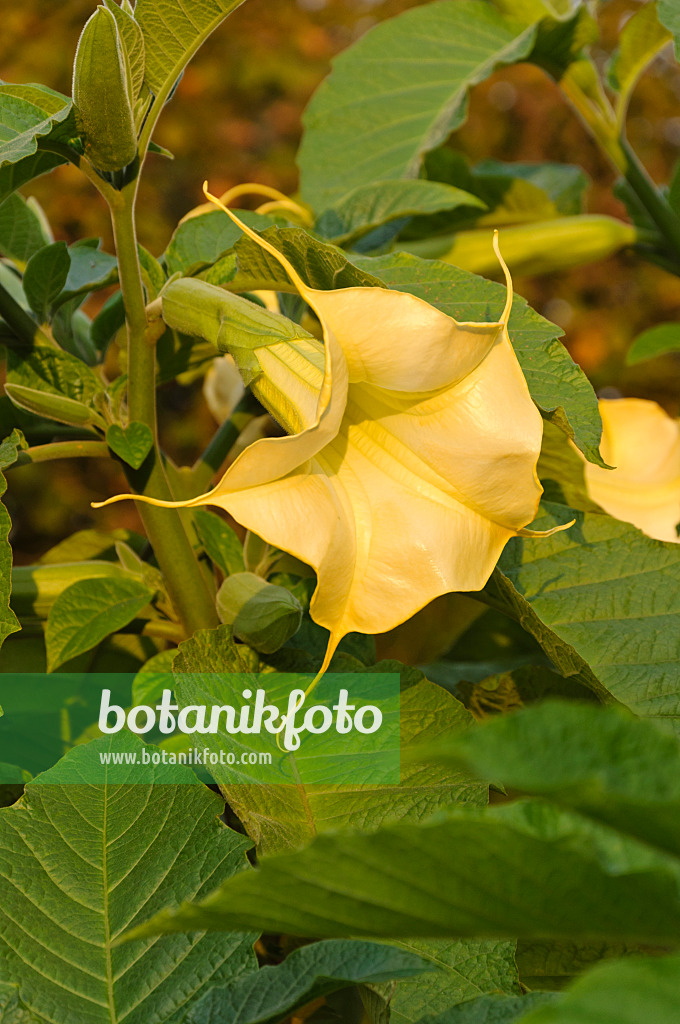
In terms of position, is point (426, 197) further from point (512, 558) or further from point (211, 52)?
point (211, 52)

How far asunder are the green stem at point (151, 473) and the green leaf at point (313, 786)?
2.2 inches

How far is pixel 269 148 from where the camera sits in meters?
2.34

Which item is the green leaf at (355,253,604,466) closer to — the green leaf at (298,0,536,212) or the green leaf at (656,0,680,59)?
the green leaf at (656,0,680,59)

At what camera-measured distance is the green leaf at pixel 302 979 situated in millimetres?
296

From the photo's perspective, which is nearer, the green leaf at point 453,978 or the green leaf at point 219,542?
the green leaf at point 453,978

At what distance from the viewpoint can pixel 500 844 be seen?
0.21 metres

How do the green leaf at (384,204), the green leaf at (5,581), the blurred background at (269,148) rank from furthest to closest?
the blurred background at (269,148) < the green leaf at (384,204) < the green leaf at (5,581)

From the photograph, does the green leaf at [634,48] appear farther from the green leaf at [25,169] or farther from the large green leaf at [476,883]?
the large green leaf at [476,883]

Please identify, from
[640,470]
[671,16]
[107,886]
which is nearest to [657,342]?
[640,470]

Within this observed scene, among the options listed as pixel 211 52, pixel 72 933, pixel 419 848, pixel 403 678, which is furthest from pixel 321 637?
pixel 211 52

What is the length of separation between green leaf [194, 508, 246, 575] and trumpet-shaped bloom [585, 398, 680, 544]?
0.30 meters

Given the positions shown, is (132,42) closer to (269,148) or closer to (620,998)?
(620,998)

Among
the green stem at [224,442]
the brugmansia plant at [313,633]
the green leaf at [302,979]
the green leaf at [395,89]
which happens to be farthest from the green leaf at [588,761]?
the green leaf at [395,89]

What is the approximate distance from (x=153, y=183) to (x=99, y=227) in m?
0.20
